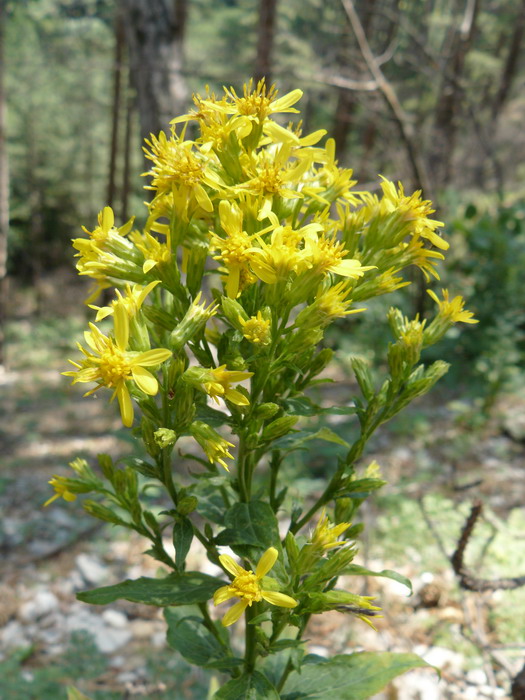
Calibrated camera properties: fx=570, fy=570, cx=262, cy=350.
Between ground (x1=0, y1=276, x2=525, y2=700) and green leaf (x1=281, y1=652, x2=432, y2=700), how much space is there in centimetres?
60

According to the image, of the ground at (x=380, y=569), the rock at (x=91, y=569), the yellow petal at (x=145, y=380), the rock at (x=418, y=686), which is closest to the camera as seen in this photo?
the yellow petal at (x=145, y=380)

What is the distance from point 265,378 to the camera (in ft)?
3.76

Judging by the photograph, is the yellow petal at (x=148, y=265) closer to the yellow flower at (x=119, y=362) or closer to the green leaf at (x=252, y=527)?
the yellow flower at (x=119, y=362)

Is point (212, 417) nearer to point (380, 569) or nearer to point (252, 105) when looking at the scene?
point (252, 105)

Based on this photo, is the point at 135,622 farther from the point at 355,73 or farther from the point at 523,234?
the point at 355,73

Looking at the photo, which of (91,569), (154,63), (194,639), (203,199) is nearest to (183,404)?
(203,199)

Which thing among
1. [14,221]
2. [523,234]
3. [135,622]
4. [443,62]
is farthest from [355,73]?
[14,221]

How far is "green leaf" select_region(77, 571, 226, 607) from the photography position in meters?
1.24

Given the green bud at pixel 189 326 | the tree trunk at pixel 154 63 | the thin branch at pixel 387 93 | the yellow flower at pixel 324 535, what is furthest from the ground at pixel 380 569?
the tree trunk at pixel 154 63

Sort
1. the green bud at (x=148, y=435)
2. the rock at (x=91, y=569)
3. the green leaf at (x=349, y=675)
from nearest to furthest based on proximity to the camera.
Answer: the green bud at (x=148, y=435), the green leaf at (x=349, y=675), the rock at (x=91, y=569)

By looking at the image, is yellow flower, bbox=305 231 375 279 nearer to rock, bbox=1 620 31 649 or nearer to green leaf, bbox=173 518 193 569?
green leaf, bbox=173 518 193 569

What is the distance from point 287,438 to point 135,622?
247 centimetres

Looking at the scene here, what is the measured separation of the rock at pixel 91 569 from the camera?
3652 millimetres

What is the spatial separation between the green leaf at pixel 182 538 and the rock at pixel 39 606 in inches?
104
